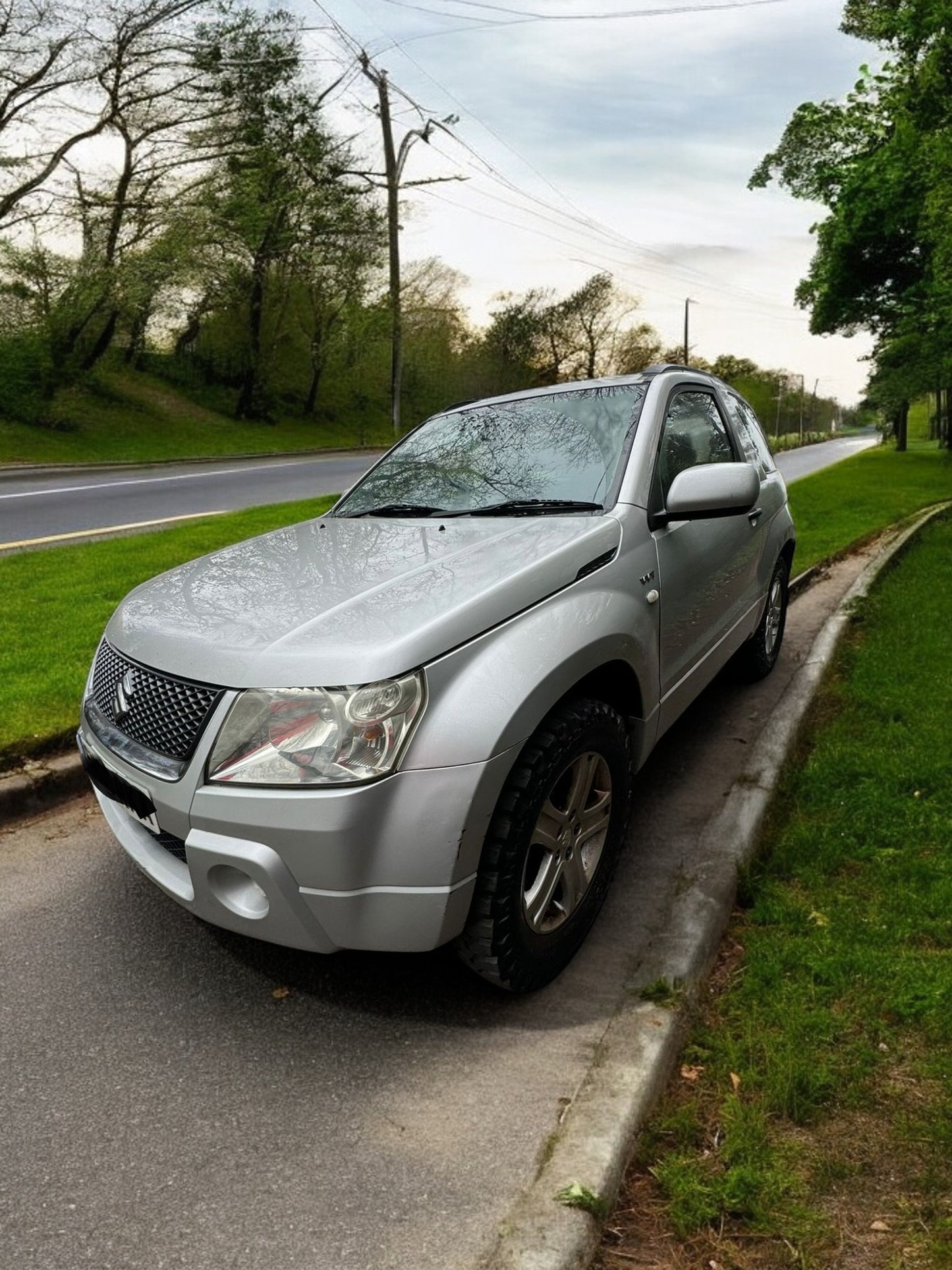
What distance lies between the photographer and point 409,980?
2.65 metres

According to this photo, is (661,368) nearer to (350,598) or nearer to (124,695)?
(350,598)

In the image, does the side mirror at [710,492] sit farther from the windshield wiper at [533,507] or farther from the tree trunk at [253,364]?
the tree trunk at [253,364]

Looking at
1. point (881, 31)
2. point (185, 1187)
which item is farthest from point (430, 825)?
point (881, 31)

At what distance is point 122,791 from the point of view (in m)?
2.53

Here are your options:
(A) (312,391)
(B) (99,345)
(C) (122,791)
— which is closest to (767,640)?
(C) (122,791)

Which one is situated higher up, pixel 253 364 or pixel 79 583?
pixel 253 364

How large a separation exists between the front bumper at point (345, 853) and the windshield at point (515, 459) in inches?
54.1

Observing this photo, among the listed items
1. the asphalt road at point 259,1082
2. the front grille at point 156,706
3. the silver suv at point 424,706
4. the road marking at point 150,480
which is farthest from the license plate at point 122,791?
the road marking at point 150,480

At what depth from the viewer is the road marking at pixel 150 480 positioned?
15039mm

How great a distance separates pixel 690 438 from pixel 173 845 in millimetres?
2679

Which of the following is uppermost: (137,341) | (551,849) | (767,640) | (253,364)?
(137,341)

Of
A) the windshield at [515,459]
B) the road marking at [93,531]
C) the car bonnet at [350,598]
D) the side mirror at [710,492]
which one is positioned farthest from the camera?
the road marking at [93,531]

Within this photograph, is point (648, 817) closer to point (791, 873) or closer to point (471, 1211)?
point (791, 873)

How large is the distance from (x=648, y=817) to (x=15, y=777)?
2.64 meters
